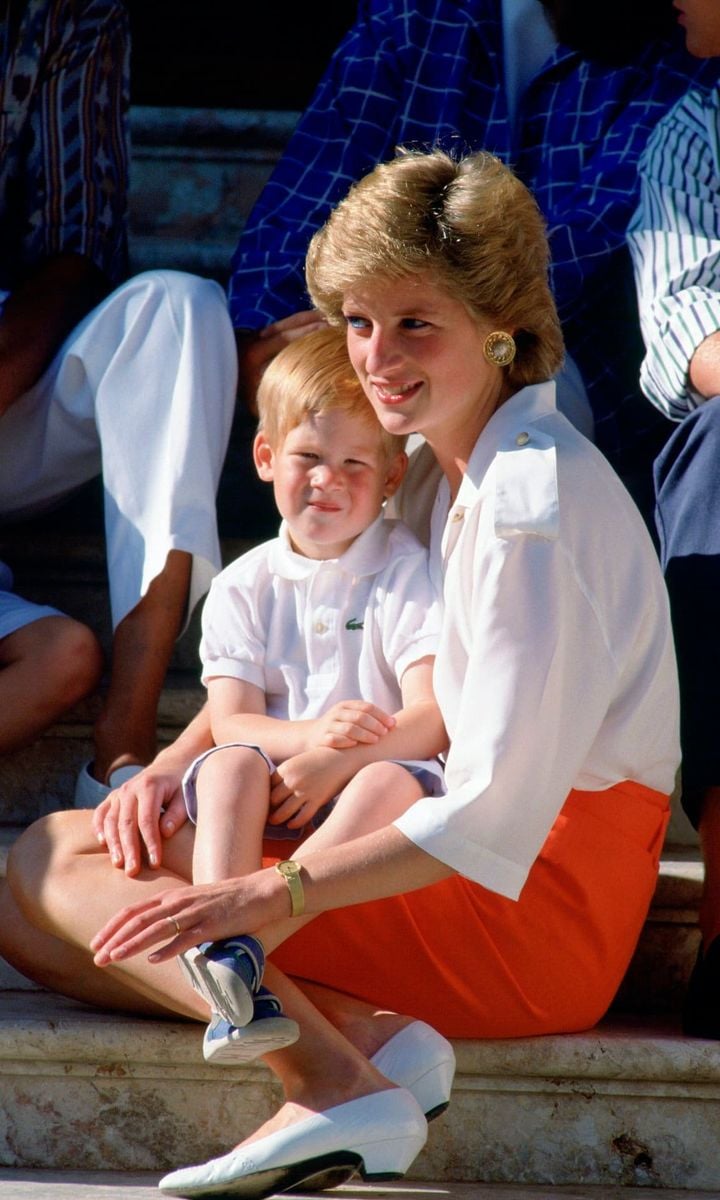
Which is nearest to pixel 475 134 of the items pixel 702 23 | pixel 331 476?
pixel 702 23

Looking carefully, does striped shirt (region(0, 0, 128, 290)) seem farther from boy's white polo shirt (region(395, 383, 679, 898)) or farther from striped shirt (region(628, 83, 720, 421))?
boy's white polo shirt (region(395, 383, 679, 898))

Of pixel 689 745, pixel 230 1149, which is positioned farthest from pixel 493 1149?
pixel 689 745

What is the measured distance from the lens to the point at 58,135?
110 inches

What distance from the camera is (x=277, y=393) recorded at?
2.14 metres

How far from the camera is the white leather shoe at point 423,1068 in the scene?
1708 millimetres

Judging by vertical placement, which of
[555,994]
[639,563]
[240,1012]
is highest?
[639,563]

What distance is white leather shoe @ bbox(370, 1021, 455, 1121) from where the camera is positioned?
1.71 meters

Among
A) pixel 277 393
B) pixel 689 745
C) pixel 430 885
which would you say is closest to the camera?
pixel 430 885

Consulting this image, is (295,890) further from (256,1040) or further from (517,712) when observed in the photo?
(517,712)

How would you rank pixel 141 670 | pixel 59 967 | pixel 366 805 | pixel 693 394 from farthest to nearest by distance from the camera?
pixel 141 670 → pixel 693 394 → pixel 59 967 → pixel 366 805

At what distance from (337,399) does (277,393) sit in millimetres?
101

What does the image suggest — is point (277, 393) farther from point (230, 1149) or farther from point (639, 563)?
point (230, 1149)

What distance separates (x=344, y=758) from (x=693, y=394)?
0.74m

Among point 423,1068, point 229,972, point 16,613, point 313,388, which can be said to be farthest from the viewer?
point 16,613
